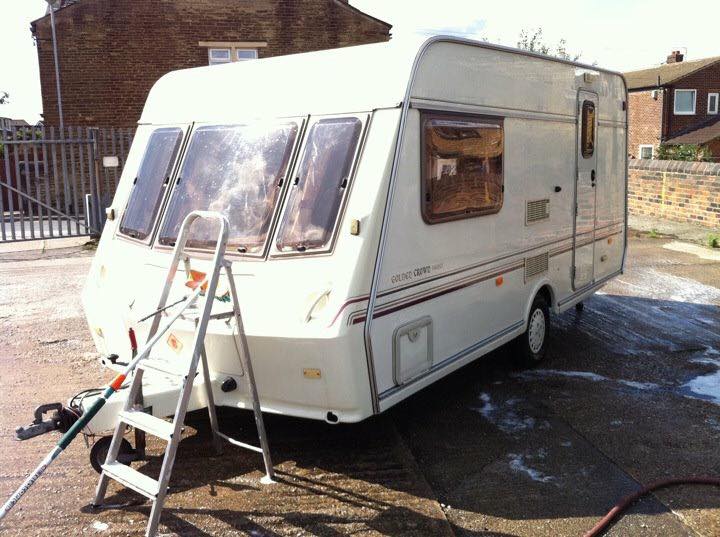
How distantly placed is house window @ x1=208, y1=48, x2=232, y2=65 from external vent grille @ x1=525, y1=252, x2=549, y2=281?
14919mm

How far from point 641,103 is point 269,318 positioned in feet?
133

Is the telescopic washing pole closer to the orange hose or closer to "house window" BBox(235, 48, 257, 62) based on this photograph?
the orange hose

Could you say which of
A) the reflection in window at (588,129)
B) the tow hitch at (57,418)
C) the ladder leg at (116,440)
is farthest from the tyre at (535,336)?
the tow hitch at (57,418)

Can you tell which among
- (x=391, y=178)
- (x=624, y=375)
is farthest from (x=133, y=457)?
(x=624, y=375)

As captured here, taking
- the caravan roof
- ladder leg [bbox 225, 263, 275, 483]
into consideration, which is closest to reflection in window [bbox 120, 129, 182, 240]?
the caravan roof

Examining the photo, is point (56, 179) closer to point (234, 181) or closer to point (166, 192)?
point (166, 192)

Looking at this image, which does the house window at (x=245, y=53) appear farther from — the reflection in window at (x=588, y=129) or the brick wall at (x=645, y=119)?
the brick wall at (x=645, y=119)

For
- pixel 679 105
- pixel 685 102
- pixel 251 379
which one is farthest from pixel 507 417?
pixel 685 102

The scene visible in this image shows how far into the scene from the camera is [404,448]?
17.1 ft

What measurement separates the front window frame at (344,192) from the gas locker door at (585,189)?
3.43m

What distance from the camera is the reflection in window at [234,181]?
4871 mm

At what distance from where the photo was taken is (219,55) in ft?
65.6

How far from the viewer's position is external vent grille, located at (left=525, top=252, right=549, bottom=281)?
6.53 metres

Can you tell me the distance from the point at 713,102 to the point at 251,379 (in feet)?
136
